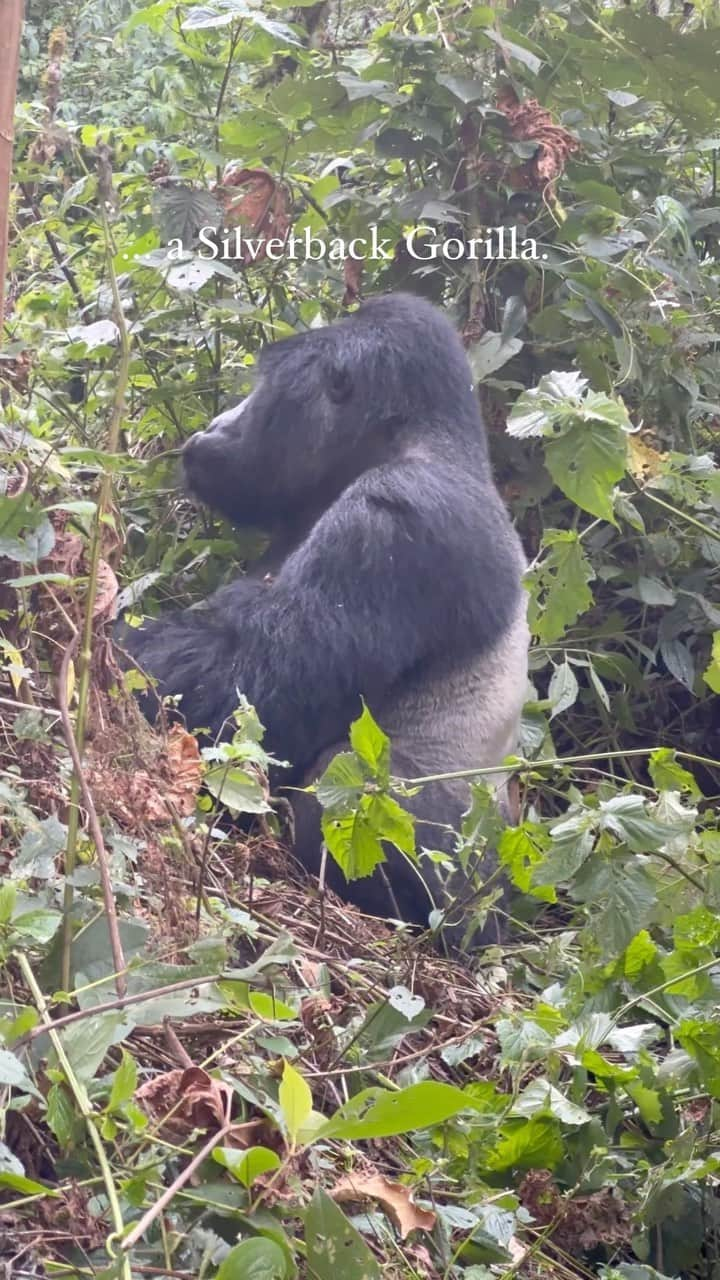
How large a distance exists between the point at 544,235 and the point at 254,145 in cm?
74

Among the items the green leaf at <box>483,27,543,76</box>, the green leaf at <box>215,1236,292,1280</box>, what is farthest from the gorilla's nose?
the green leaf at <box>215,1236,292,1280</box>

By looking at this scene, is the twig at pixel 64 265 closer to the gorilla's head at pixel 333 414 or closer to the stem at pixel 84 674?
the gorilla's head at pixel 333 414

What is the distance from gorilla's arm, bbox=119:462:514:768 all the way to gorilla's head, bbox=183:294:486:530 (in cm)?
20

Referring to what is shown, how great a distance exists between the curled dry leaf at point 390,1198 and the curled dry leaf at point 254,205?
8.30 feet

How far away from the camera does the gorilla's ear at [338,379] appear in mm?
3043

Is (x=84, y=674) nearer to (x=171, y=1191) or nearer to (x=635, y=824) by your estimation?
(x=171, y=1191)

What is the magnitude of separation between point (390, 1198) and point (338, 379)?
207 cm

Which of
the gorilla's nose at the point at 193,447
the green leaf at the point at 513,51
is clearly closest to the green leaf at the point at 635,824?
the gorilla's nose at the point at 193,447

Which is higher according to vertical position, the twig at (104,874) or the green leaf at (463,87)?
the green leaf at (463,87)

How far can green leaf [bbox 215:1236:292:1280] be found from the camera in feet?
3.48

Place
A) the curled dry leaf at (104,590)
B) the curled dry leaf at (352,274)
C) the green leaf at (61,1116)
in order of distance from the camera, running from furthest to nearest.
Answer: the curled dry leaf at (352,274), the curled dry leaf at (104,590), the green leaf at (61,1116)

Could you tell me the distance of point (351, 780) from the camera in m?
1.65

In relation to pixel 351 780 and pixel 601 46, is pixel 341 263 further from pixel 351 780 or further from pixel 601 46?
pixel 351 780

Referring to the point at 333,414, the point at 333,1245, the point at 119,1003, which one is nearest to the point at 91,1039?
the point at 119,1003
